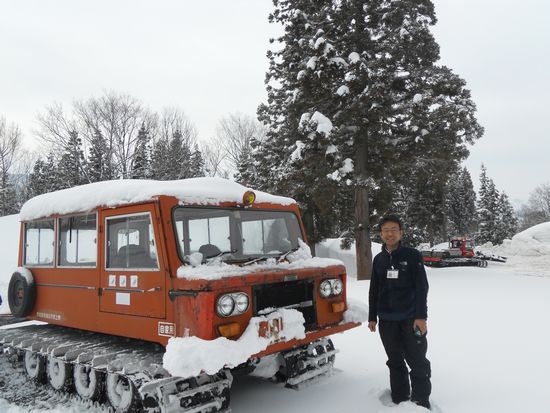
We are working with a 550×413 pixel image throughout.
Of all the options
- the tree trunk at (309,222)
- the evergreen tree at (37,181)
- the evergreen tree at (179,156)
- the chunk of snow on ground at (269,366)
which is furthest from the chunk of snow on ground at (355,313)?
the evergreen tree at (37,181)

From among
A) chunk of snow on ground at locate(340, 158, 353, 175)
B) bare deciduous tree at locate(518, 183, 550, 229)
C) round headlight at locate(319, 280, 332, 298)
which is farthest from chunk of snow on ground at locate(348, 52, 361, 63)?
bare deciduous tree at locate(518, 183, 550, 229)

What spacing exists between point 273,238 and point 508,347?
4093 mm

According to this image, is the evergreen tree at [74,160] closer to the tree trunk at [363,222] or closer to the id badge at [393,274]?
the tree trunk at [363,222]

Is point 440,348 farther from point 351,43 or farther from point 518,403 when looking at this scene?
point 351,43

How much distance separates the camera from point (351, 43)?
636 inches

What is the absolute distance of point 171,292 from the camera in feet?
13.4

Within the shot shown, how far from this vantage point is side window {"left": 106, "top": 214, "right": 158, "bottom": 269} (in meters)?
4.41

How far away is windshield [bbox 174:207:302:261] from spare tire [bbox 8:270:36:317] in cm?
314

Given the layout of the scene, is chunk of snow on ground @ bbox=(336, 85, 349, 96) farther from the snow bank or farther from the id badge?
the snow bank

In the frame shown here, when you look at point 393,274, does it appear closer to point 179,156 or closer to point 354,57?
point 354,57

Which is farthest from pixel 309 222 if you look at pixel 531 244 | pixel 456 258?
pixel 531 244

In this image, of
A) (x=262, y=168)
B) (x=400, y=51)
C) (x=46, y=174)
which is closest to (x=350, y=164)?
(x=400, y=51)

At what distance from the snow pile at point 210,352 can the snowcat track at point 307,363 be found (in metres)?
1.14

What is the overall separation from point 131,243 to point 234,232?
1.11 m
